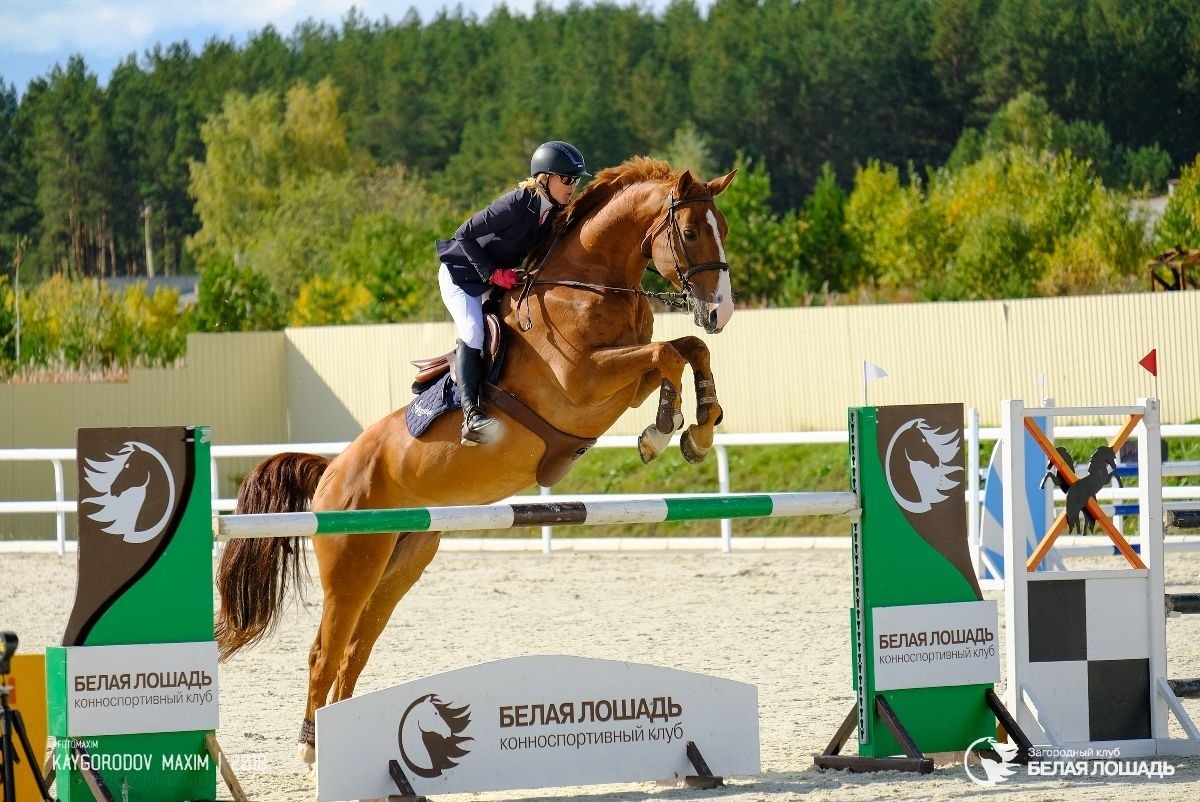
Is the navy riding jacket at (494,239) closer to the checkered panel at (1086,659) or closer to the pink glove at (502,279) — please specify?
the pink glove at (502,279)

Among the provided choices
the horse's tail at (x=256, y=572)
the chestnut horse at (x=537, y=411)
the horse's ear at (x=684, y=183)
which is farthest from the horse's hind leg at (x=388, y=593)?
the horse's ear at (x=684, y=183)

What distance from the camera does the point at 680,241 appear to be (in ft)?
17.0

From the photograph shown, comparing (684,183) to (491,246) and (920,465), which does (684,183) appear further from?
(920,465)

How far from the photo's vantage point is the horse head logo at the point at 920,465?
4805 millimetres

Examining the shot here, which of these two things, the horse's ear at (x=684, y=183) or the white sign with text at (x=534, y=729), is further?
the horse's ear at (x=684, y=183)

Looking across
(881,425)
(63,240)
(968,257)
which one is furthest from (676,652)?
(63,240)

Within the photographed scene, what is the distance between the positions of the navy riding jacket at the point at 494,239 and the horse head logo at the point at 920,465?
1.61m

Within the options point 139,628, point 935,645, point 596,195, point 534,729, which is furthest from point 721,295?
point 139,628

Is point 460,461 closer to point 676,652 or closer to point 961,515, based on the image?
point 961,515

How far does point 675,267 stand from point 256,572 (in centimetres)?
189

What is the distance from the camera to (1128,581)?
16.0 ft

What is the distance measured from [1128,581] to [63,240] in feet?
193

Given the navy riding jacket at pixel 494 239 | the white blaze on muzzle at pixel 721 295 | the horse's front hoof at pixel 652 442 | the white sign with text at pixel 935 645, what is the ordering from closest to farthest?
the white sign with text at pixel 935 645 → the white blaze on muzzle at pixel 721 295 → the horse's front hoof at pixel 652 442 → the navy riding jacket at pixel 494 239

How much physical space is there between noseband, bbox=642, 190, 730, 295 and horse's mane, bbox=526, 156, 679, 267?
33 cm
